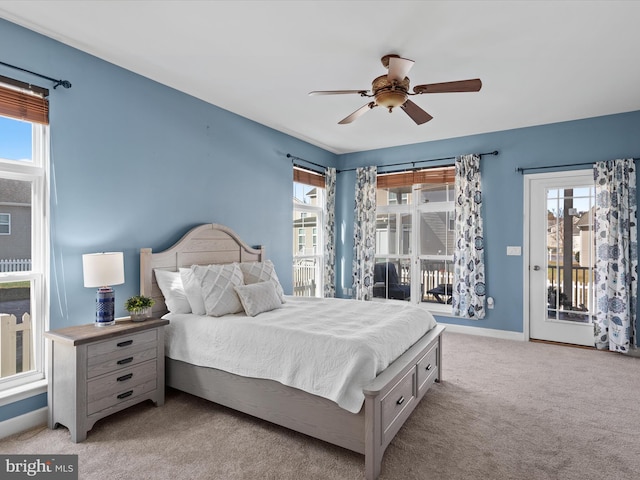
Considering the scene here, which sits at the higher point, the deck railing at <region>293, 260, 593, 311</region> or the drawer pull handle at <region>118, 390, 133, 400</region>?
the deck railing at <region>293, 260, 593, 311</region>

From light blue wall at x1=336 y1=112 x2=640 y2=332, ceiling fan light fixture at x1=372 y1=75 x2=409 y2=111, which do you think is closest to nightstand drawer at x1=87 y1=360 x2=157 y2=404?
ceiling fan light fixture at x1=372 y1=75 x2=409 y2=111

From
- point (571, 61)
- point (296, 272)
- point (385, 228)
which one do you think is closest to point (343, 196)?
point (385, 228)

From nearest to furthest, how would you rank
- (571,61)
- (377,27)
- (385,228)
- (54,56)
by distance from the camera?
1. (377,27)
2. (54,56)
3. (571,61)
4. (385,228)

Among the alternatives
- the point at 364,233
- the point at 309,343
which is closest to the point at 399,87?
the point at 309,343

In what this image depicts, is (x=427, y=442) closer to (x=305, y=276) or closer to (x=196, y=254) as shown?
(x=196, y=254)

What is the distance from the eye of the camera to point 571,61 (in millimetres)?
2918

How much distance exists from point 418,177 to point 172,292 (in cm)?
386

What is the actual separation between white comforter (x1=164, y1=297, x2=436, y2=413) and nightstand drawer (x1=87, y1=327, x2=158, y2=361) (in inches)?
9.1

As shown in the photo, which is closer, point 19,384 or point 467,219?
point 19,384

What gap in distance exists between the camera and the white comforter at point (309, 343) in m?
2.13

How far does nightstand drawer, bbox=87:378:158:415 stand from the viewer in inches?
93.1

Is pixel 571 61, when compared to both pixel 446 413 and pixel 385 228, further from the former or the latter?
pixel 385 228

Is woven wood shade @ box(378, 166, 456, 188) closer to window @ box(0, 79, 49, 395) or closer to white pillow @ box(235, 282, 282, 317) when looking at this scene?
white pillow @ box(235, 282, 282, 317)

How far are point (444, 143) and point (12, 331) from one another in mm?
5204
